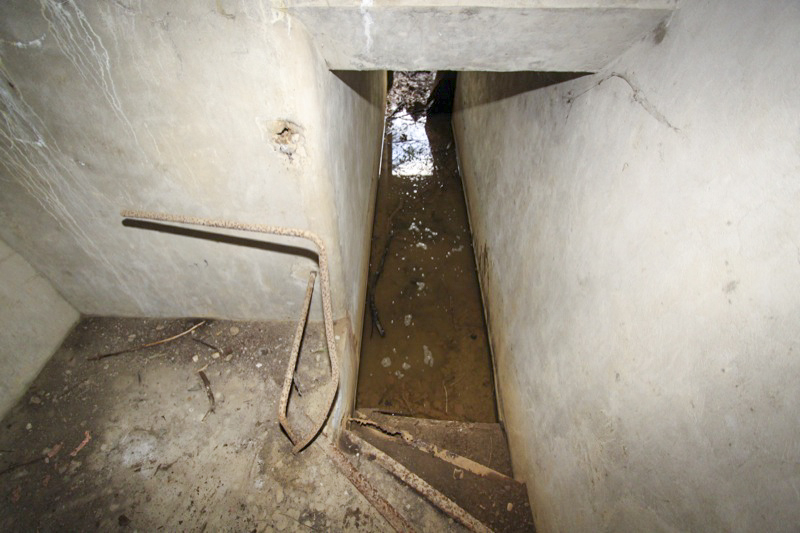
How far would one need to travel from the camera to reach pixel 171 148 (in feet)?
5.21

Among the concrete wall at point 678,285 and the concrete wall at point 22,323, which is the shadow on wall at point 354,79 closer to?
the concrete wall at point 678,285

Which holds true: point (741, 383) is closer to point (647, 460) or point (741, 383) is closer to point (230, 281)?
point (647, 460)

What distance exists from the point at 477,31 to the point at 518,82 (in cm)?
170

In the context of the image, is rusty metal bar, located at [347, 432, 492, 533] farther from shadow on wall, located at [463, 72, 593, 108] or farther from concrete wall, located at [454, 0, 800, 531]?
shadow on wall, located at [463, 72, 593, 108]

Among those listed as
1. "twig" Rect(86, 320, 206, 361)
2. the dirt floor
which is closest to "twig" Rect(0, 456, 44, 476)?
the dirt floor

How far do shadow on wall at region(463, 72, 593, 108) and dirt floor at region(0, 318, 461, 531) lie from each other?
7.39 ft

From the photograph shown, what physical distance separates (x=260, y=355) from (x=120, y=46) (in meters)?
1.84

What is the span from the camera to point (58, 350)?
2.40 meters

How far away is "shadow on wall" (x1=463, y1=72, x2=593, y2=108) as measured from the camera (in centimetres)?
198

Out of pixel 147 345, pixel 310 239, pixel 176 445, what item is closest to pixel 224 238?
pixel 310 239

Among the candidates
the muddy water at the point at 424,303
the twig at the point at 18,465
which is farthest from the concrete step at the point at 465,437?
the twig at the point at 18,465

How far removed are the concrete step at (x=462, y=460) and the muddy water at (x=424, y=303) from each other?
23.0 inches

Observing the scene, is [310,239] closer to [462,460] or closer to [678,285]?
[678,285]

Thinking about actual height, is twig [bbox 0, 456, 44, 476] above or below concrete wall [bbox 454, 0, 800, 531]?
below
